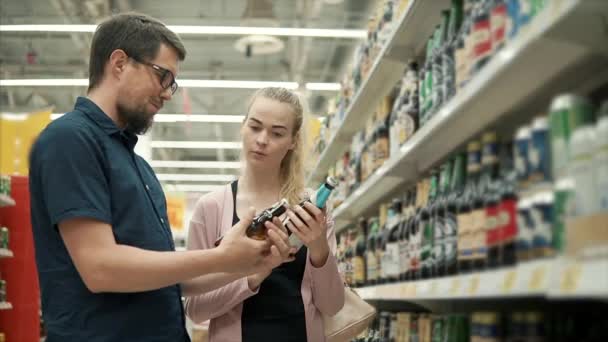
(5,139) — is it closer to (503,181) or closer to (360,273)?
(360,273)

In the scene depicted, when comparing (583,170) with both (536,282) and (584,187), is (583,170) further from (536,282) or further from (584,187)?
(536,282)

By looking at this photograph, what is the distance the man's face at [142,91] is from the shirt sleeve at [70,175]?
0.19m

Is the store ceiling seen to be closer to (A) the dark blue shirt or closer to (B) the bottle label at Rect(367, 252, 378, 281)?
(B) the bottle label at Rect(367, 252, 378, 281)

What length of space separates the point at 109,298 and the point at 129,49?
0.76 meters

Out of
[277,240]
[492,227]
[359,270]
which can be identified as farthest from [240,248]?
[359,270]

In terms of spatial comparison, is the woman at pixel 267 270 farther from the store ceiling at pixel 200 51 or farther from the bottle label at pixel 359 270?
the store ceiling at pixel 200 51

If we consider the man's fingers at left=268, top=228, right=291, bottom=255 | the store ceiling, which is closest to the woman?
the man's fingers at left=268, top=228, right=291, bottom=255

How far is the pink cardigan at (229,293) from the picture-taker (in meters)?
2.79

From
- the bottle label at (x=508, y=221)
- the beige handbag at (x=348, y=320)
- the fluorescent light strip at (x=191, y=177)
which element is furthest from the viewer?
the fluorescent light strip at (x=191, y=177)

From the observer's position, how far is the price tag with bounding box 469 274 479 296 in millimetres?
1811

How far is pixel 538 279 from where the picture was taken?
1487 millimetres

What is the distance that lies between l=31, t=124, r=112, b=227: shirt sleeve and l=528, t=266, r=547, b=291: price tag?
1152 millimetres

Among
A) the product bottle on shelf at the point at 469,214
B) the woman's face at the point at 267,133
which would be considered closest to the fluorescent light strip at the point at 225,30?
the woman's face at the point at 267,133

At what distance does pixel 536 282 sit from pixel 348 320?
154 centimetres
